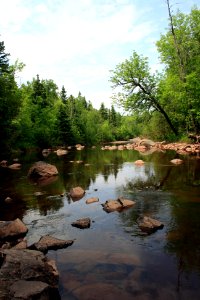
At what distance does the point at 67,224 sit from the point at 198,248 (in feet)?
12.7

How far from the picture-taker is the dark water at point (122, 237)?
18.4 ft

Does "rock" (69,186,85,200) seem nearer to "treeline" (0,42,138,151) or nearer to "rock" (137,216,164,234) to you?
"rock" (137,216,164,234)

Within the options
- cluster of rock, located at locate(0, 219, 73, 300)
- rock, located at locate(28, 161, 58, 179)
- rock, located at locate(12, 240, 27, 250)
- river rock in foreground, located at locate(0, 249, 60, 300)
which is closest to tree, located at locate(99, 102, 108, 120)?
rock, located at locate(28, 161, 58, 179)

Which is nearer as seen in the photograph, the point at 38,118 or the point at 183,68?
the point at 183,68

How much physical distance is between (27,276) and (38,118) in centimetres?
5059

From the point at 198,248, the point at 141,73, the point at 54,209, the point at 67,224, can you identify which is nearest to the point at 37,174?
the point at 54,209

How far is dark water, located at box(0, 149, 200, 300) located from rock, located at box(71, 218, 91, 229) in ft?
0.58

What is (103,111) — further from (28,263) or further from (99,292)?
(99,292)

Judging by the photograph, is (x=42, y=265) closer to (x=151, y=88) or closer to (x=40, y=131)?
(x=151, y=88)

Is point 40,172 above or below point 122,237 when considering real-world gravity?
above

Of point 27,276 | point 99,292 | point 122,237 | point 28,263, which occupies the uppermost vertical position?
point 28,263

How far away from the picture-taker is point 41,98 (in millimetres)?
55375

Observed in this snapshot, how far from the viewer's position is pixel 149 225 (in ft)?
27.8

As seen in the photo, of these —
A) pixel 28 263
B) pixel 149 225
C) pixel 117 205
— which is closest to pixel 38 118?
pixel 117 205
